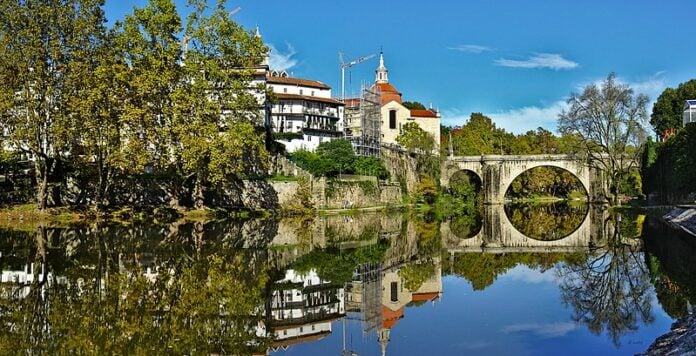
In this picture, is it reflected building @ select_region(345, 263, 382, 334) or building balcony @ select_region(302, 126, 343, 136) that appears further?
building balcony @ select_region(302, 126, 343, 136)

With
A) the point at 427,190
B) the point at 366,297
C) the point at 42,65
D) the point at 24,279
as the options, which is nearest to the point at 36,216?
the point at 42,65

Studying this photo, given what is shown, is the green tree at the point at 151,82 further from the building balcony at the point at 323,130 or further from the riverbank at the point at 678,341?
the riverbank at the point at 678,341

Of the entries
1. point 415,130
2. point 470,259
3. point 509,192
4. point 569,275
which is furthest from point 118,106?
point 509,192

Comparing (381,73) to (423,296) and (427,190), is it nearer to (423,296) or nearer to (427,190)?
(427,190)

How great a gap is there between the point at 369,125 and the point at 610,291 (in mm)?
62027

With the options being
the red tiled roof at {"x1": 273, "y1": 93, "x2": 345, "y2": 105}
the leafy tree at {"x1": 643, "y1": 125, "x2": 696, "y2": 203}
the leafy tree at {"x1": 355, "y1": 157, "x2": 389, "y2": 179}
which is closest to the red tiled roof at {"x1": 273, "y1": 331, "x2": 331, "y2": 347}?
the leafy tree at {"x1": 643, "y1": 125, "x2": 696, "y2": 203}

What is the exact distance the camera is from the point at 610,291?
17.2 m

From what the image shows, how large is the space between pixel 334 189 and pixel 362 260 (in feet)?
107

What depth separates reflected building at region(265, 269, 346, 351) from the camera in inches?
493

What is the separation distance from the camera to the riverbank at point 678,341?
9656mm

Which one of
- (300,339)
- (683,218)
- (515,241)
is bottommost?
(300,339)

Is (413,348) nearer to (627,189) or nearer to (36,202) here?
(36,202)

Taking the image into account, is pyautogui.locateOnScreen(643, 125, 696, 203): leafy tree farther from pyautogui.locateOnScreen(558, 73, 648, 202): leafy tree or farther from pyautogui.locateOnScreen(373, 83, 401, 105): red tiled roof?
pyautogui.locateOnScreen(373, 83, 401, 105): red tiled roof

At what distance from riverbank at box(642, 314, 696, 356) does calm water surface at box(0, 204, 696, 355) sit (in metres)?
0.35
